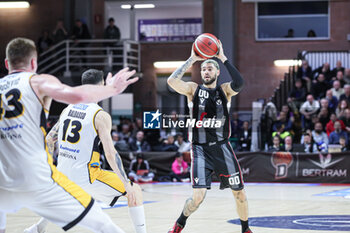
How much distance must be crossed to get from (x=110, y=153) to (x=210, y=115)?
1448mm

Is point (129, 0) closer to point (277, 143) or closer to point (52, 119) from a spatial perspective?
point (52, 119)

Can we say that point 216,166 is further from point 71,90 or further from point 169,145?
point 169,145

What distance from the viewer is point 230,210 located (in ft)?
32.5

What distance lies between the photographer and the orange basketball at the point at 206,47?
7.12 m

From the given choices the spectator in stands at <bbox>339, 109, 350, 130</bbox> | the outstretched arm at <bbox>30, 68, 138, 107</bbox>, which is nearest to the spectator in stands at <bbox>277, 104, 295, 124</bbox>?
the spectator in stands at <bbox>339, 109, 350, 130</bbox>

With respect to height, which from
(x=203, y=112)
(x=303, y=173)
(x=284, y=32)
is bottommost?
(x=303, y=173)

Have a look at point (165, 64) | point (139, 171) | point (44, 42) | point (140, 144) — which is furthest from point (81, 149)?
point (165, 64)

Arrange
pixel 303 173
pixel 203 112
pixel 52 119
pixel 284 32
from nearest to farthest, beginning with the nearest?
pixel 203 112 → pixel 303 173 → pixel 52 119 → pixel 284 32

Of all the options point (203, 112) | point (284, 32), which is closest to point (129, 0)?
point (284, 32)

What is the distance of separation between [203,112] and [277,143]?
10.4 metres

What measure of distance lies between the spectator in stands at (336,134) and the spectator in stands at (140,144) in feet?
17.3

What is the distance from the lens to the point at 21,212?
9836 mm

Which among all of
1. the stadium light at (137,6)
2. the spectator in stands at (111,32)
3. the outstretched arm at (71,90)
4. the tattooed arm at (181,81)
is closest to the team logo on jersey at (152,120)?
the spectator in stands at (111,32)

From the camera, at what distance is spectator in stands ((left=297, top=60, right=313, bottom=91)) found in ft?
65.6
